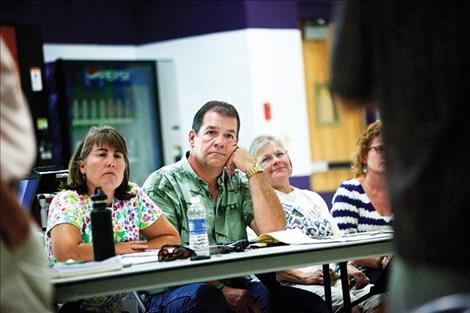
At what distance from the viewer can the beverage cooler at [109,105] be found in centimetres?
723

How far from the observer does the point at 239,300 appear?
375 cm

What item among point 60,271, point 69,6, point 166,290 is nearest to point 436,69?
point 60,271

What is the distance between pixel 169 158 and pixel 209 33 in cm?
112

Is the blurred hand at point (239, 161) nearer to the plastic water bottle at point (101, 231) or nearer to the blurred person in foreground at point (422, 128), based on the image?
the plastic water bottle at point (101, 231)

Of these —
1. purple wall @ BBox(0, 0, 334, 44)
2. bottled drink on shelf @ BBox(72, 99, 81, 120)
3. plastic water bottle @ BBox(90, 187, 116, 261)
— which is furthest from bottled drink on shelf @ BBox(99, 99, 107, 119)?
plastic water bottle @ BBox(90, 187, 116, 261)

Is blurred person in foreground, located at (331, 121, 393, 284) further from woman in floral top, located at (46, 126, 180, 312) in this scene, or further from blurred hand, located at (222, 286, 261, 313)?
woman in floral top, located at (46, 126, 180, 312)

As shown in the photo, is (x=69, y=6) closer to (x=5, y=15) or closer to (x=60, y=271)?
(x=5, y=15)

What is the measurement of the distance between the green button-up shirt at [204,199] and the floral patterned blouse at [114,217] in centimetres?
14

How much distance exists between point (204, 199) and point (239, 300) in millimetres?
512

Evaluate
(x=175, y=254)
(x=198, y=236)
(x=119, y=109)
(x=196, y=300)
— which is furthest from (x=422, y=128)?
(x=119, y=109)

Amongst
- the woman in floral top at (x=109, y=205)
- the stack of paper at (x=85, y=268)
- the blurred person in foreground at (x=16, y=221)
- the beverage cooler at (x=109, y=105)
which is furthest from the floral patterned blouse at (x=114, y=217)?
the beverage cooler at (x=109, y=105)

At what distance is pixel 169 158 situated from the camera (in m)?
7.66

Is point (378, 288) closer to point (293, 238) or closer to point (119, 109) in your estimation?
point (293, 238)

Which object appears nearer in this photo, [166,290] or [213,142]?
[166,290]
